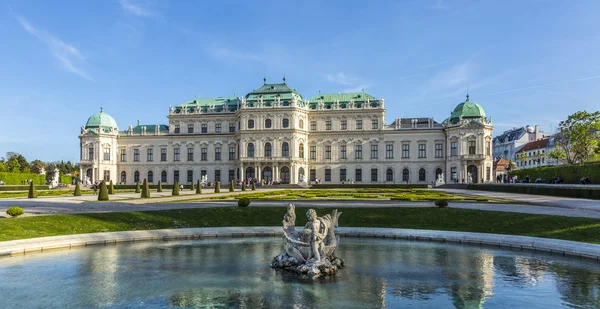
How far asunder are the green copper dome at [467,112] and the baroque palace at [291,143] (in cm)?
16

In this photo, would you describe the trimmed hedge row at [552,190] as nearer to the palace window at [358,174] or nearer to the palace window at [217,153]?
the palace window at [358,174]

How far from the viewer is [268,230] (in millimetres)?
19062

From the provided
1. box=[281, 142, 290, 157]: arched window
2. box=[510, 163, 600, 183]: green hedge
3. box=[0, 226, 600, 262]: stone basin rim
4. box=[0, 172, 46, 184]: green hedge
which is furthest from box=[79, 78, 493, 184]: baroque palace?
box=[0, 226, 600, 262]: stone basin rim

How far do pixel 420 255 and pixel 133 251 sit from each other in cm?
1000

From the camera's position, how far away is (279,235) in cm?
1870

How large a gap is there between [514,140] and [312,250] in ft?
451

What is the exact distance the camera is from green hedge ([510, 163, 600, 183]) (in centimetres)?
4179

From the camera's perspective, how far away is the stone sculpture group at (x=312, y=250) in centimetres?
1181

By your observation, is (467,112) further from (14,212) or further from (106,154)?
(14,212)

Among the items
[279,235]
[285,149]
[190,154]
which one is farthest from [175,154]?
[279,235]

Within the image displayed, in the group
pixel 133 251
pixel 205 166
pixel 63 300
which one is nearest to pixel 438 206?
pixel 133 251

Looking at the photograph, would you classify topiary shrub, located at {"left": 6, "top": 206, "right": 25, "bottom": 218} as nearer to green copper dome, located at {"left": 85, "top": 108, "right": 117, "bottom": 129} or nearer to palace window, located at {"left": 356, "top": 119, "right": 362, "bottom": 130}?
palace window, located at {"left": 356, "top": 119, "right": 362, "bottom": 130}

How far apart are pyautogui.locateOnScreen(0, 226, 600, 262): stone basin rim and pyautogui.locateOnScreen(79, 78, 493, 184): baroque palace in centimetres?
5370

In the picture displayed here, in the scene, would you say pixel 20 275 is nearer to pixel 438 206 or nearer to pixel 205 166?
pixel 438 206
